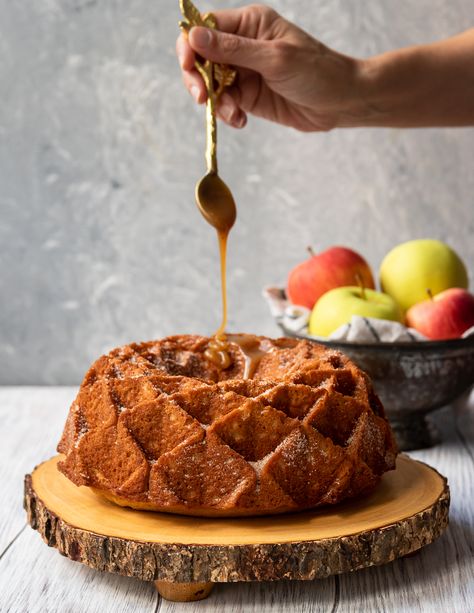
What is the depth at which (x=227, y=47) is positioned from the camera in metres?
1.42

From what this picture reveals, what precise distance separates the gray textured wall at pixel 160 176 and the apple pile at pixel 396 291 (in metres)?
0.45

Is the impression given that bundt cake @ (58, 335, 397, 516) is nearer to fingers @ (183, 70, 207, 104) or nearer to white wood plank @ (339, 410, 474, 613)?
white wood plank @ (339, 410, 474, 613)

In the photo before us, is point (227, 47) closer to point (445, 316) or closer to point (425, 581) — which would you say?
point (445, 316)

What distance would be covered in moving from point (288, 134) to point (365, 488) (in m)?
1.32

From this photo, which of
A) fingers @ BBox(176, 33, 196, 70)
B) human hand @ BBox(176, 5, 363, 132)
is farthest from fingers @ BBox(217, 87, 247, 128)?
fingers @ BBox(176, 33, 196, 70)

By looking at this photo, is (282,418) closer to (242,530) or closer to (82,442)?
(242,530)

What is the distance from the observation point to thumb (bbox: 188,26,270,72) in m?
1.39

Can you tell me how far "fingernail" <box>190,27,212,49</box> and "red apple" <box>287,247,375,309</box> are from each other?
544 mm

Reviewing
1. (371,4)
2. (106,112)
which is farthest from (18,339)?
(371,4)

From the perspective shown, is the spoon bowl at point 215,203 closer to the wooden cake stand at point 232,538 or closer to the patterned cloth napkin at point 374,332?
the patterned cloth napkin at point 374,332

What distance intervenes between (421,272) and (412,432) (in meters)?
0.33

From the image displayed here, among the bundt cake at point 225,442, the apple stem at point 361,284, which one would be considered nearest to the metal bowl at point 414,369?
the apple stem at point 361,284

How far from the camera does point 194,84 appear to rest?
1559 mm

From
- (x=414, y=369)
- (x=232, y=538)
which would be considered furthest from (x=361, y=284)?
(x=232, y=538)
